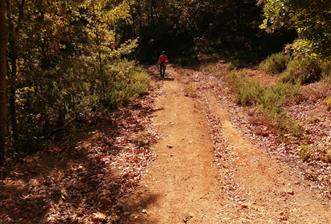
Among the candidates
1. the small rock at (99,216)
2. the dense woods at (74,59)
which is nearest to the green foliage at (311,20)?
the dense woods at (74,59)

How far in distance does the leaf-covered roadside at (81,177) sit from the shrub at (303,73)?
936 cm

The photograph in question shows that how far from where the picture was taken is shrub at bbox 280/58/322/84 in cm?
2302

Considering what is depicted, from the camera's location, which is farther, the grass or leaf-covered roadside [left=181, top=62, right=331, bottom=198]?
the grass

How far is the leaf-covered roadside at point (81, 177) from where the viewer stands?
1198cm

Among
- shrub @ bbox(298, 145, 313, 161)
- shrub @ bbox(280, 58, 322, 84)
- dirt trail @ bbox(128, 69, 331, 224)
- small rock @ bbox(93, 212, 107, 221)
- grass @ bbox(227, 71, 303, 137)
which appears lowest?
small rock @ bbox(93, 212, 107, 221)

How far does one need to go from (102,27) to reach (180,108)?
602cm

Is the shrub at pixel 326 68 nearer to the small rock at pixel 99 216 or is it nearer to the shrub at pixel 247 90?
the shrub at pixel 247 90

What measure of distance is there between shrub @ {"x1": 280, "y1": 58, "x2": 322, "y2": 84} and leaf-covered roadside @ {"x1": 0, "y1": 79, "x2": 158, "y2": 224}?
30.7 ft

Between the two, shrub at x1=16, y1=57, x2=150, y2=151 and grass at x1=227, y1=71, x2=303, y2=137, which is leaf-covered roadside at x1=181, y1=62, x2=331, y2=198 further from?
shrub at x1=16, y1=57, x2=150, y2=151

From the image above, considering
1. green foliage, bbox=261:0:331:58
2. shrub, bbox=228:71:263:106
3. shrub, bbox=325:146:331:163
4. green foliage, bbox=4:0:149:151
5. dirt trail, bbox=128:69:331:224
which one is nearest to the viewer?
dirt trail, bbox=128:69:331:224

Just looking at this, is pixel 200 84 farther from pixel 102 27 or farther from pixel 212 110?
pixel 102 27

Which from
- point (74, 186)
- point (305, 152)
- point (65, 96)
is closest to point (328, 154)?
point (305, 152)

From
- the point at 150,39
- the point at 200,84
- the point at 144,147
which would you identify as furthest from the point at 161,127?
the point at 150,39

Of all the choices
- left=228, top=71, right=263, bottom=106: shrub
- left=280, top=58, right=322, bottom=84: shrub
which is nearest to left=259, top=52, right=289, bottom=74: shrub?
left=280, top=58, right=322, bottom=84: shrub
